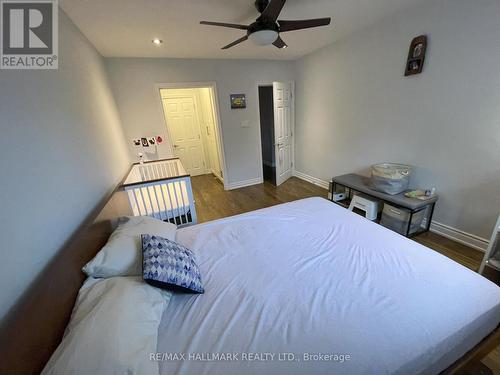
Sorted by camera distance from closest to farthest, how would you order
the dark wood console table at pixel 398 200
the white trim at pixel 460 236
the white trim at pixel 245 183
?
the white trim at pixel 460 236 → the dark wood console table at pixel 398 200 → the white trim at pixel 245 183

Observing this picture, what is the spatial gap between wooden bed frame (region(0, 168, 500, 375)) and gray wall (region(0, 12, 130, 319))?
0.05 meters

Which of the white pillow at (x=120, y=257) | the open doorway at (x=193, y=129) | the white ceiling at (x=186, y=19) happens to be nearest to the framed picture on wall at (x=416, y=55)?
the white ceiling at (x=186, y=19)

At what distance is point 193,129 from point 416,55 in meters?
4.28

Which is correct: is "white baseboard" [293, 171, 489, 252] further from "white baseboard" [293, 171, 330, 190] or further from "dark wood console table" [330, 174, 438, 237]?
"white baseboard" [293, 171, 330, 190]

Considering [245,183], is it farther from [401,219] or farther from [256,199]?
[401,219]

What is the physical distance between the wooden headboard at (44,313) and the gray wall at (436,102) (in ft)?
11.1

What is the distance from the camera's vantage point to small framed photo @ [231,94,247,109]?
152 inches

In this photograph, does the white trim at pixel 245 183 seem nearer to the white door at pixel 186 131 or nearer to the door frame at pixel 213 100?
the door frame at pixel 213 100

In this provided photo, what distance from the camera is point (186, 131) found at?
4949 millimetres

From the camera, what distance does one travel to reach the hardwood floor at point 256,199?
2.23 metres

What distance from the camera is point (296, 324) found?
95cm

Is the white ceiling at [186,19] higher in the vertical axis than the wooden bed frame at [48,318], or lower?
higher
